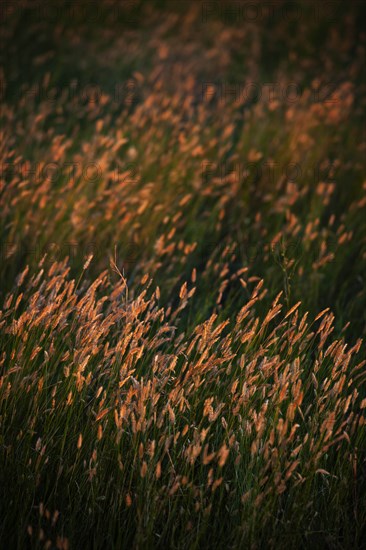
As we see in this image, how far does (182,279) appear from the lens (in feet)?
10.3

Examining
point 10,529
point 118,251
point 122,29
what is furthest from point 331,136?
point 10,529

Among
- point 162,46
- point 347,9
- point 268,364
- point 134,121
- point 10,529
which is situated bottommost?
point 10,529

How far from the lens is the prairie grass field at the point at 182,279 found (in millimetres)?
1758

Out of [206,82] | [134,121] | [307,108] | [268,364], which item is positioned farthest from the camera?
[206,82]

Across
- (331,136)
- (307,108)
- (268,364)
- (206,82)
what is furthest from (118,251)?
(206,82)

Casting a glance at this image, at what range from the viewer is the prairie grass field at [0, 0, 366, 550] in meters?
1.76

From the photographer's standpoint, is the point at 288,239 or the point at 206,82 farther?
the point at 206,82

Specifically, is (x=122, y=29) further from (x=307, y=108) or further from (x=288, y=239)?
(x=288, y=239)

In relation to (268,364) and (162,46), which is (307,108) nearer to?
(162,46)

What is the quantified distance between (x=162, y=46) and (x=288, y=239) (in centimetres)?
328

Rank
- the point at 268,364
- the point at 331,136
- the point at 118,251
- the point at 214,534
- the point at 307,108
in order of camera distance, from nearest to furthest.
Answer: the point at 214,534
the point at 268,364
the point at 118,251
the point at 331,136
the point at 307,108

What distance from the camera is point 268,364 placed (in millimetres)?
1832

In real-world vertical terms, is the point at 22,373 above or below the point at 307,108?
below

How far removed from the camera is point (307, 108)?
15.9ft
